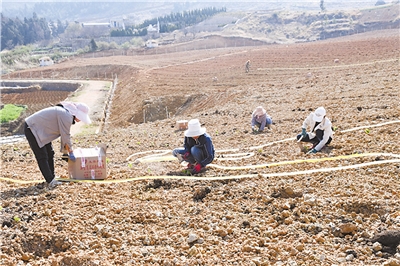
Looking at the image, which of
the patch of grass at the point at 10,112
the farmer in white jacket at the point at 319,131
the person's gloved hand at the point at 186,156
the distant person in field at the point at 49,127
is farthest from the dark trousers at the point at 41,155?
the patch of grass at the point at 10,112

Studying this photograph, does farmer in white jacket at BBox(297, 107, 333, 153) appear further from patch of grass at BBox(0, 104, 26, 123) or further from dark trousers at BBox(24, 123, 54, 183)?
patch of grass at BBox(0, 104, 26, 123)

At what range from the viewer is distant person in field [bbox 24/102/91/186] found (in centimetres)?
573

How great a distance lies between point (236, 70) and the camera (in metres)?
32.1

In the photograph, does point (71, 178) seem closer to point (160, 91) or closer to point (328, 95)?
point (328, 95)

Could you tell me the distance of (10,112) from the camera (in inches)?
1278

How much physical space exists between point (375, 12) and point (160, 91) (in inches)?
2816

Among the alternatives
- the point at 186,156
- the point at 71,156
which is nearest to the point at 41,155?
the point at 71,156

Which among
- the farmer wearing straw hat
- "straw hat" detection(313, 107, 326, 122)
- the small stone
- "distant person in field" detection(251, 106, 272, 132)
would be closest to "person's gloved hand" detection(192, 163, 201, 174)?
the farmer wearing straw hat

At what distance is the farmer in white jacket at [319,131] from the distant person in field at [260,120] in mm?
3017

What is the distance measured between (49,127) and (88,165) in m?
0.80

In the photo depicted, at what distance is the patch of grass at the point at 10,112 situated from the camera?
1217 inches

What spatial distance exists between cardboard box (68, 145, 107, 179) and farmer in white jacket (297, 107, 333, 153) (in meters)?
3.55

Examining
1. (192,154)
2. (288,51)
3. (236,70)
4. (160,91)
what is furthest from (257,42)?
(192,154)

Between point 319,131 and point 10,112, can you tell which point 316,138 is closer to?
point 319,131
